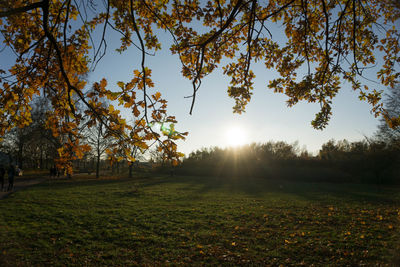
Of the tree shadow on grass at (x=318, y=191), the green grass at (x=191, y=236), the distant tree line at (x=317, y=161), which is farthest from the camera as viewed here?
the distant tree line at (x=317, y=161)

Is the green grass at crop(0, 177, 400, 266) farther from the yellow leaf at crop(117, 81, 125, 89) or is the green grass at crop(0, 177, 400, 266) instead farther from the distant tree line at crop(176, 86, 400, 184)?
the distant tree line at crop(176, 86, 400, 184)

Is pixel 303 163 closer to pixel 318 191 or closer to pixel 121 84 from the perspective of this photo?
pixel 318 191

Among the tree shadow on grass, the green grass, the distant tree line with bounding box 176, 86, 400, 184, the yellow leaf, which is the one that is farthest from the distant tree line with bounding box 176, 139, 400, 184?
the yellow leaf

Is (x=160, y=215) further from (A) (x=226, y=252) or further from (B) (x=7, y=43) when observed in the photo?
(B) (x=7, y=43)

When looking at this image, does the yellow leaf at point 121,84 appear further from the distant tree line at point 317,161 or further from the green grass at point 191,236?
the distant tree line at point 317,161

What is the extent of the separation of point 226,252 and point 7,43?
Answer: 18.9ft

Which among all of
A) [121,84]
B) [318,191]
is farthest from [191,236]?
[318,191]

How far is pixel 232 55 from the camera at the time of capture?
14.3ft

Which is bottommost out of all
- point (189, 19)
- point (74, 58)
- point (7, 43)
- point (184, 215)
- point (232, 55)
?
point (184, 215)

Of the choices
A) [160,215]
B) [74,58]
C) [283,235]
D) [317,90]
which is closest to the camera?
[74,58]

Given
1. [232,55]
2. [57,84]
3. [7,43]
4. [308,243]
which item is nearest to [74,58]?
[57,84]

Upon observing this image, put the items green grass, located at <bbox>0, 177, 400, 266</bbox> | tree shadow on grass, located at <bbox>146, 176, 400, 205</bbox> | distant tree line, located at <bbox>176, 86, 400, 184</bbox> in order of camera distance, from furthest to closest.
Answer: distant tree line, located at <bbox>176, 86, 400, 184</bbox>
tree shadow on grass, located at <bbox>146, 176, 400, 205</bbox>
green grass, located at <bbox>0, 177, 400, 266</bbox>

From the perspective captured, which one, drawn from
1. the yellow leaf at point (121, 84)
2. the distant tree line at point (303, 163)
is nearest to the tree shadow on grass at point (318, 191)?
the distant tree line at point (303, 163)

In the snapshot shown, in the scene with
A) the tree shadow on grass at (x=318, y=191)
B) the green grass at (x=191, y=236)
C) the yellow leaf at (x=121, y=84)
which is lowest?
the tree shadow on grass at (x=318, y=191)
